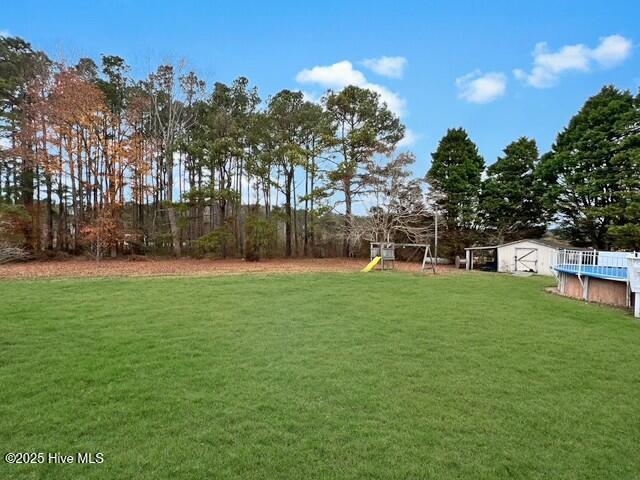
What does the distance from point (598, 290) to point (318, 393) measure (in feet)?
25.0

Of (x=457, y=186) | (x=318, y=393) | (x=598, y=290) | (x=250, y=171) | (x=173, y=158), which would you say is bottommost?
(x=318, y=393)

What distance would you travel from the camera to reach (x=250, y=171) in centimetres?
1914

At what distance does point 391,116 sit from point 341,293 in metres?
15.1

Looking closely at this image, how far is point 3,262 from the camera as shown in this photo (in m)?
14.0

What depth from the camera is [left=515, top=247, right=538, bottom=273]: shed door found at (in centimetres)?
1623

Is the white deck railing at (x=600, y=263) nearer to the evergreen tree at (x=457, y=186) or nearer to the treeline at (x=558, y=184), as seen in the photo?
the treeline at (x=558, y=184)

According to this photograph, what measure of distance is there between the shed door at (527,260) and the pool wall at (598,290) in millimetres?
8445

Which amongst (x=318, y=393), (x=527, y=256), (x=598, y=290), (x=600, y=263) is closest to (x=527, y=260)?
(x=527, y=256)

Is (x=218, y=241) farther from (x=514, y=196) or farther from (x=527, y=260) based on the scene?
(x=514, y=196)

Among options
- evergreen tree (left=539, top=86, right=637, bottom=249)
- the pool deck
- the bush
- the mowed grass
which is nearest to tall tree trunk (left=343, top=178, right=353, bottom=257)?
the bush

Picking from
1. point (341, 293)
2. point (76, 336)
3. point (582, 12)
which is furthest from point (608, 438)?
point (582, 12)

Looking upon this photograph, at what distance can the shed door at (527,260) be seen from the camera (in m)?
16.2

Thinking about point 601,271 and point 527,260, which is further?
point 527,260

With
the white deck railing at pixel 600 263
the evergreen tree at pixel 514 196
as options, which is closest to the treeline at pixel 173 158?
the evergreen tree at pixel 514 196
